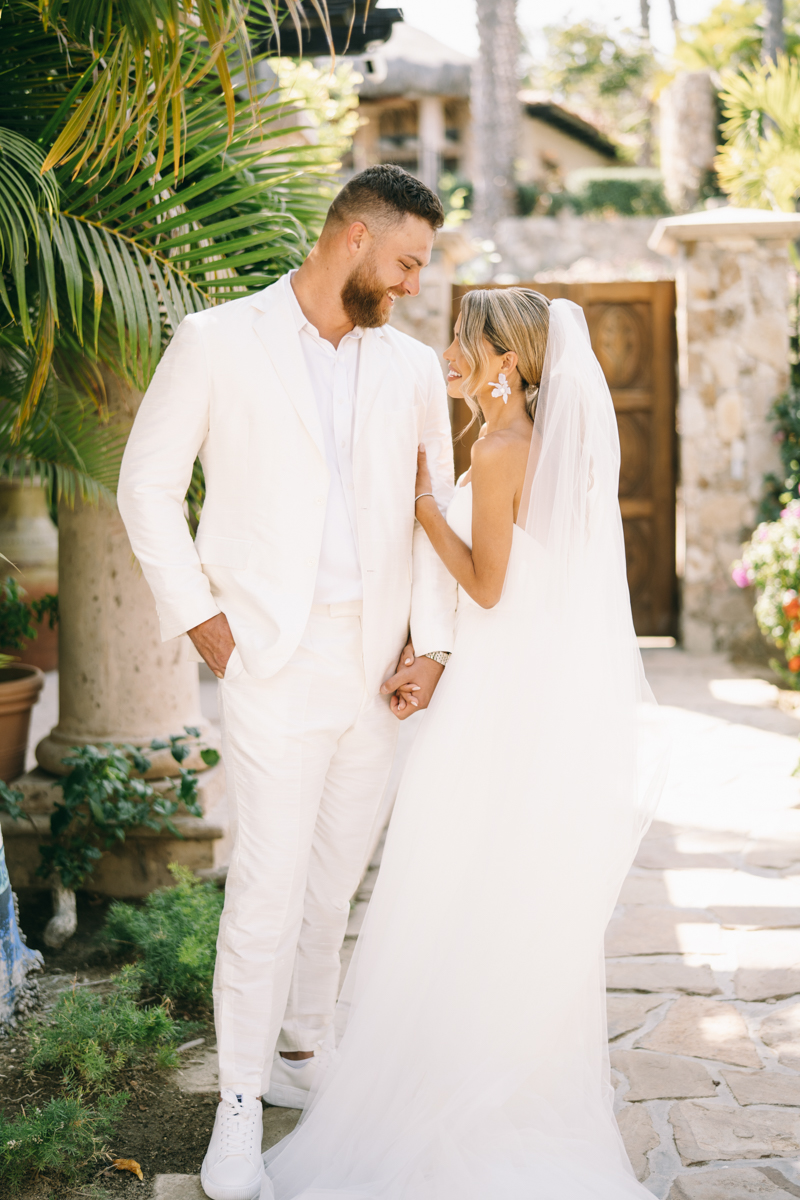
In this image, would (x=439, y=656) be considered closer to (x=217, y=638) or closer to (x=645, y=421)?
(x=217, y=638)

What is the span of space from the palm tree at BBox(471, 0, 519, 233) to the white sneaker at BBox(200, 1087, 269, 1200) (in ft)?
56.7

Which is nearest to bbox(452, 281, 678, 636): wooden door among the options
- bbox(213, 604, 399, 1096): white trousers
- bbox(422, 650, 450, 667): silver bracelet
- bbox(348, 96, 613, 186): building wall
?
bbox(422, 650, 450, 667): silver bracelet

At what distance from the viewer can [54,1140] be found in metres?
2.07

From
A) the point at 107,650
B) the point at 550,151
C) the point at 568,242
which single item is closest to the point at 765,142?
the point at 107,650

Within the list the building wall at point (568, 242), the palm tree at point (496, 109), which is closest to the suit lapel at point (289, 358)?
the palm tree at point (496, 109)

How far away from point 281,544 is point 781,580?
4.66 m

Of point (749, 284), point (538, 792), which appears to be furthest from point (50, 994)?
point (749, 284)

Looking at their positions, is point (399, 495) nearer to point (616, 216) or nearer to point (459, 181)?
point (616, 216)

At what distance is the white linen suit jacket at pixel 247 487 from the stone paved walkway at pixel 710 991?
3.81 ft

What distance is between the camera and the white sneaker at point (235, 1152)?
202 cm

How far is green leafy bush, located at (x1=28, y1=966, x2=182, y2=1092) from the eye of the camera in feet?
7.81

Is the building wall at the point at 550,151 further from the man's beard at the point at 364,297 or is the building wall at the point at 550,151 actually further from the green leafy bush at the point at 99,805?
the man's beard at the point at 364,297

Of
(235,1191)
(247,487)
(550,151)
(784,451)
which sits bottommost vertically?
(235,1191)

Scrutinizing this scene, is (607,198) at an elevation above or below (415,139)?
below
